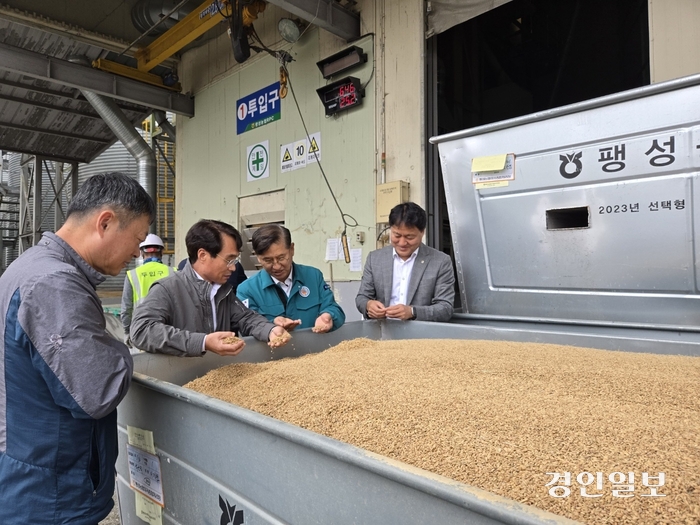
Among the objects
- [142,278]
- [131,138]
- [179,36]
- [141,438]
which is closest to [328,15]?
[179,36]

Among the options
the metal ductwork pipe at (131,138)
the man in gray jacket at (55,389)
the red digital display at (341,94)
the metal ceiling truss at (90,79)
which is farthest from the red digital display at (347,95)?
the man in gray jacket at (55,389)

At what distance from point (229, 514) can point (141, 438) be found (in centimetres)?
32

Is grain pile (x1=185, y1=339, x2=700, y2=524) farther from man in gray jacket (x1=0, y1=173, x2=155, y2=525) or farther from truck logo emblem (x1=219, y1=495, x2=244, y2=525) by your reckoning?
man in gray jacket (x1=0, y1=173, x2=155, y2=525)

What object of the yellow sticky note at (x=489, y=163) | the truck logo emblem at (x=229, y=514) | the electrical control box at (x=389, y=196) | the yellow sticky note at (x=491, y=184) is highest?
the electrical control box at (x=389, y=196)

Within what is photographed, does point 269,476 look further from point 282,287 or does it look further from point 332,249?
point 332,249

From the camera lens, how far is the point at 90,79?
187 inches

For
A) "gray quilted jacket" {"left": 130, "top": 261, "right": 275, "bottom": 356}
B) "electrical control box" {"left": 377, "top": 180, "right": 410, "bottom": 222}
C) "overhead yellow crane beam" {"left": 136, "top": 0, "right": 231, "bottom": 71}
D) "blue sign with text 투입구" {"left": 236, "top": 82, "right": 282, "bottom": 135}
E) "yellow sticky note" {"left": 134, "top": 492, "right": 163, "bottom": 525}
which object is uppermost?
"overhead yellow crane beam" {"left": 136, "top": 0, "right": 231, "bottom": 71}

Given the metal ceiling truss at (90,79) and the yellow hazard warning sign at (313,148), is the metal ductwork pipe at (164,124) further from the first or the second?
the yellow hazard warning sign at (313,148)

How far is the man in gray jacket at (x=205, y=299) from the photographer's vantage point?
143cm

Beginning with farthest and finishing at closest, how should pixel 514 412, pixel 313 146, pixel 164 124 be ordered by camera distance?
pixel 164 124
pixel 313 146
pixel 514 412

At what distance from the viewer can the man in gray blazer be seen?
210 cm

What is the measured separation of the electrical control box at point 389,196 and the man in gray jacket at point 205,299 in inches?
77.5

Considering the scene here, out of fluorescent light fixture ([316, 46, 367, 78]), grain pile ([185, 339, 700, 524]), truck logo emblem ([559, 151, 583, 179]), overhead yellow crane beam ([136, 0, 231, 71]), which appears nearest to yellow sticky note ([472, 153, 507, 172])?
truck logo emblem ([559, 151, 583, 179])

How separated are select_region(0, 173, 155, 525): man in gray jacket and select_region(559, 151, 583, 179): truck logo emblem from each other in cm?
144
